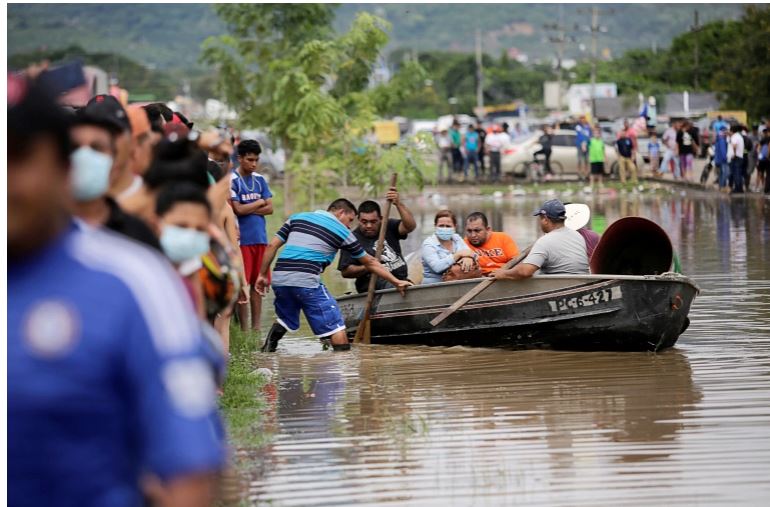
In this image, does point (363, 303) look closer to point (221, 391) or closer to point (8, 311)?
point (221, 391)

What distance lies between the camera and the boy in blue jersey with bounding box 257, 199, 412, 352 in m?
12.3

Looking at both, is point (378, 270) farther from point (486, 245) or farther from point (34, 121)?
point (34, 121)

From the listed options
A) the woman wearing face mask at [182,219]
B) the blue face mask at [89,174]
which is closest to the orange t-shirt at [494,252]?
the woman wearing face mask at [182,219]

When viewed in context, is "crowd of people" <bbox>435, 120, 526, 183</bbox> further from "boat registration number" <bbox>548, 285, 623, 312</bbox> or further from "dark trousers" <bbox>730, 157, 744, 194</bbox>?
"boat registration number" <bbox>548, 285, 623, 312</bbox>

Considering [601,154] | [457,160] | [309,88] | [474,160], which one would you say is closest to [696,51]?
[457,160]

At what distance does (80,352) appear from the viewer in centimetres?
299

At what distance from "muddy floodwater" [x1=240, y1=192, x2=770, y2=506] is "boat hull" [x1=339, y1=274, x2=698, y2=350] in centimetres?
16

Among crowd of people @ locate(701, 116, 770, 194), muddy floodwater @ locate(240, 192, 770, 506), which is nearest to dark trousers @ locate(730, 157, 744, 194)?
crowd of people @ locate(701, 116, 770, 194)

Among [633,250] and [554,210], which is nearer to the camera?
[554,210]

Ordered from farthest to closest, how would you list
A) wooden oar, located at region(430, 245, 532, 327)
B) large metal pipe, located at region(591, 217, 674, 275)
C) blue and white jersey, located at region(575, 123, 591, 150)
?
1. blue and white jersey, located at region(575, 123, 591, 150)
2. large metal pipe, located at region(591, 217, 674, 275)
3. wooden oar, located at region(430, 245, 532, 327)

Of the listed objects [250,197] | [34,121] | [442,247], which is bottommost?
[442,247]

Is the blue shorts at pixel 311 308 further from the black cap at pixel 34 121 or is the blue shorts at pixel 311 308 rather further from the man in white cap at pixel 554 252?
the black cap at pixel 34 121

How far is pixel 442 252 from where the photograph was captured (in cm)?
1362

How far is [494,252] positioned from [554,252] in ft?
4.16
